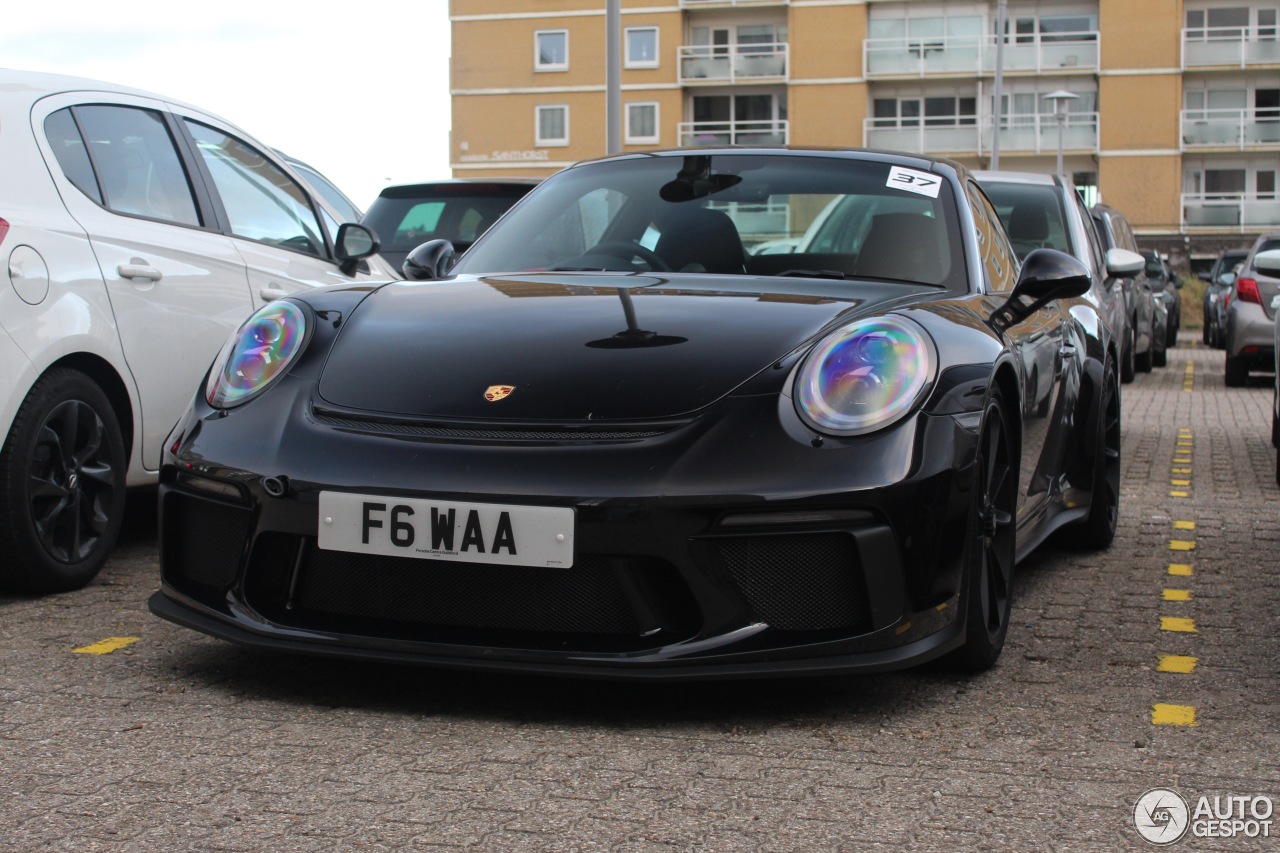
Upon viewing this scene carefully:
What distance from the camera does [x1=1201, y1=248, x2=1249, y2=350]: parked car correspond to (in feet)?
74.7

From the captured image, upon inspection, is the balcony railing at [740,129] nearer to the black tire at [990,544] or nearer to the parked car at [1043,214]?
the parked car at [1043,214]

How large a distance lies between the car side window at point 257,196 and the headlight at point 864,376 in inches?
116

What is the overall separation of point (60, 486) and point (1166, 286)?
19343 millimetres

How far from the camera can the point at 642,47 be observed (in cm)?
5438

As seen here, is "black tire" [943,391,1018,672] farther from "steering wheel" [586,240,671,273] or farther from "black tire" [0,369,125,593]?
"black tire" [0,369,125,593]

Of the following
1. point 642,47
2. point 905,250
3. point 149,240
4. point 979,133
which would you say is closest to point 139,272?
point 149,240

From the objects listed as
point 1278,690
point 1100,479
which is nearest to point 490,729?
point 1278,690

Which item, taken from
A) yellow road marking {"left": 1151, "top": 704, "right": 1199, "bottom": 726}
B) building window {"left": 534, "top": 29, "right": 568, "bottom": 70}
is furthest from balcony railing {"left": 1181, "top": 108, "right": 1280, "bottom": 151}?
yellow road marking {"left": 1151, "top": 704, "right": 1199, "bottom": 726}

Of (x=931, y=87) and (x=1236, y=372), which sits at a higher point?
(x=931, y=87)

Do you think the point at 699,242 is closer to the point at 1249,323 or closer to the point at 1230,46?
the point at 1249,323

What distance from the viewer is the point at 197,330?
17.0 ft

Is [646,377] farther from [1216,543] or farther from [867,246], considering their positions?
[1216,543]

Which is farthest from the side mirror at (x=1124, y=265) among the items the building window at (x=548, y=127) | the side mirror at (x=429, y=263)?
the building window at (x=548, y=127)

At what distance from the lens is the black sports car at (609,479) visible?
123 inches
